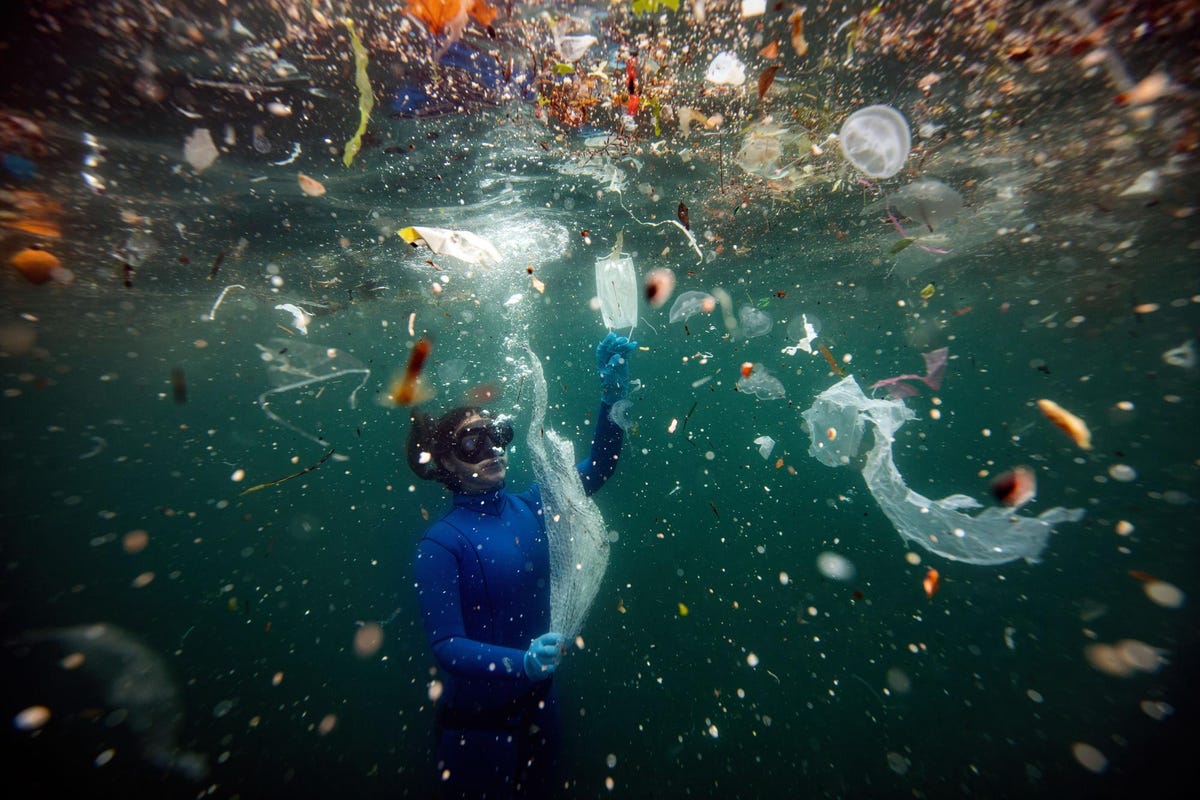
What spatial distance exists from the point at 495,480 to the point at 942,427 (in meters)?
61.8

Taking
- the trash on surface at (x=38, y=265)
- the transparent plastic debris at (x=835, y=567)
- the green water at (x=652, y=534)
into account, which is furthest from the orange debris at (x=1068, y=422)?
the trash on surface at (x=38, y=265)

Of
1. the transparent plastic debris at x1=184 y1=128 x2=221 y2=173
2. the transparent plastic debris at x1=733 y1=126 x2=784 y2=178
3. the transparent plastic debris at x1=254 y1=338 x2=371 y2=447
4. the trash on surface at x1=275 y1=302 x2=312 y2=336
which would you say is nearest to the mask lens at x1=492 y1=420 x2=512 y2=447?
the transparent plastic debris at x1=184 y1=128 x2=221 y2=173

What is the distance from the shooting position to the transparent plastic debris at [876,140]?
6102mm

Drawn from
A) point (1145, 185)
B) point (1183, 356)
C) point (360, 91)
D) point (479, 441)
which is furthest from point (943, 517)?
point (1183, 356)

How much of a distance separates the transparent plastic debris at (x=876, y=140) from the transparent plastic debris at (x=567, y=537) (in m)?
6.27

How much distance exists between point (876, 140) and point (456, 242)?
7744mm

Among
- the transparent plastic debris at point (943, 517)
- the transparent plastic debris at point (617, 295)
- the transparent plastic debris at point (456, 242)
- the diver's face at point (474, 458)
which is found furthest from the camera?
the transparent plastic debris at point (456, 242)

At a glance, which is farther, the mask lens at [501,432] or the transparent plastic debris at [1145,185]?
the transparent plastic debris at [1145,185]

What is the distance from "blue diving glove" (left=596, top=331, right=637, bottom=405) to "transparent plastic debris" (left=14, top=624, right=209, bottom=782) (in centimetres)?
1152

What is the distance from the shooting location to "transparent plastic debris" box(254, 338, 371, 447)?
2500 cm

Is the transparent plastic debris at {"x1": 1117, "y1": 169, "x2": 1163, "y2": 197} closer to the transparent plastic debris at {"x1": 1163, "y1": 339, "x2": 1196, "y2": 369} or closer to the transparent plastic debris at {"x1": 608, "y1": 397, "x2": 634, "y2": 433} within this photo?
the transparent plastic debris at {"x1": 608, "y1": 397, "x2": 634, "y2": 433}

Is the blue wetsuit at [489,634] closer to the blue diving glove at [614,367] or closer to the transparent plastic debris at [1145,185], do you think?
the blue diving glove at [614,367]

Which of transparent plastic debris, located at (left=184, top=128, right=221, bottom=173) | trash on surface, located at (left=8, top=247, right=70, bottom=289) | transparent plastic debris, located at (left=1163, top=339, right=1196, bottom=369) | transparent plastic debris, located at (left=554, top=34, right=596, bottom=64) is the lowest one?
transparent plastic debris, located at (left=1163, top=339, right=1196, bottom=369)

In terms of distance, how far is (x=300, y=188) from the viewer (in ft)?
23.3
